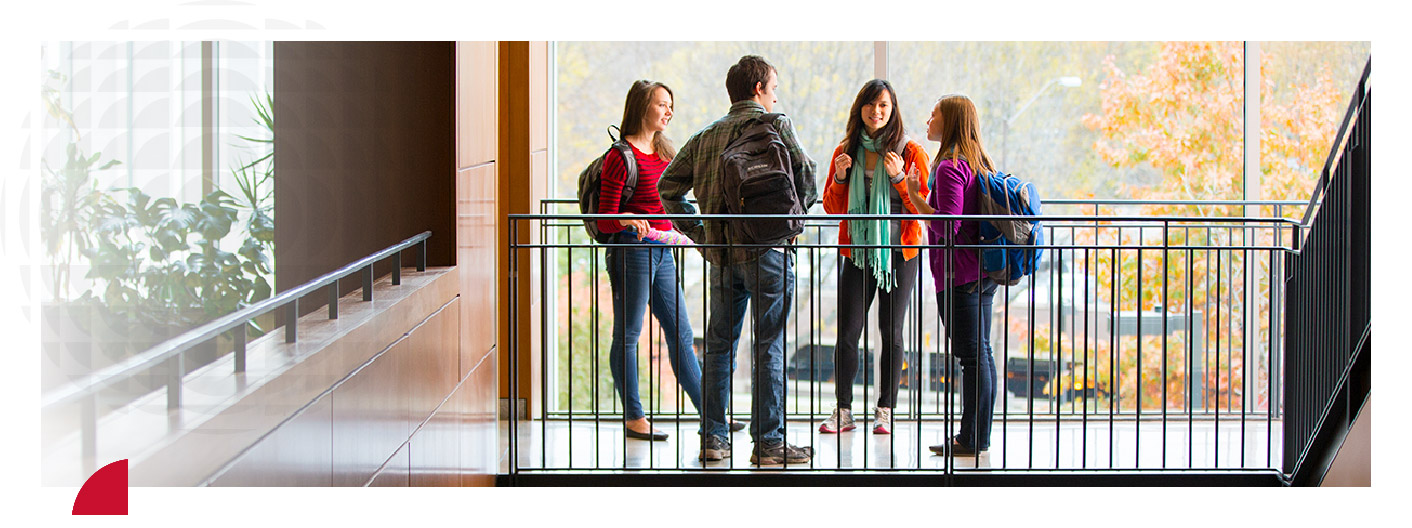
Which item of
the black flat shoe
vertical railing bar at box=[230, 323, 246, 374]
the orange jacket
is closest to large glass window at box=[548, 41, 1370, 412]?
the black flat shoe

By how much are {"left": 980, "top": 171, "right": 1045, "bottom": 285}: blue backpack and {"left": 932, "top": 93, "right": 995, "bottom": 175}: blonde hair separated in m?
0.07

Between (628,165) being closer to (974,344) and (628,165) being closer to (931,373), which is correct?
(974,344)

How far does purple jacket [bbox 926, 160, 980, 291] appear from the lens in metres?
3.81

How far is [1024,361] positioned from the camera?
6.06 m

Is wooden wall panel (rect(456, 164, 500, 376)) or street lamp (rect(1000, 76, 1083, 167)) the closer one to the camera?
wooden wall panel (rect(456, 164, 500, 376))

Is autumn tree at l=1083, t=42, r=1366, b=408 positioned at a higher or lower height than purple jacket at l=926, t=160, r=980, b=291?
higher

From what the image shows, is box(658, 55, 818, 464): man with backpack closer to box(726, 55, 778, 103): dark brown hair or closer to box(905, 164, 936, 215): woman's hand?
box(726, 55, 778, 103): dark brown hair

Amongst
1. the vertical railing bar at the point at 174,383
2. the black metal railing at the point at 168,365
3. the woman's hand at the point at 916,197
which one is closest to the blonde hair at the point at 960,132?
the woman's hand at the point at 916,197

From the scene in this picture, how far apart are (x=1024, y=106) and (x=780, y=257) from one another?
246 cm

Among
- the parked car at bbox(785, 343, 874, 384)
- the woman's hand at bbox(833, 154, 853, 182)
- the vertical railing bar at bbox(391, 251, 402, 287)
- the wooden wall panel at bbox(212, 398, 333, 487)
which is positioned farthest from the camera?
the parked car at bbox(785, 343, 874, 384)

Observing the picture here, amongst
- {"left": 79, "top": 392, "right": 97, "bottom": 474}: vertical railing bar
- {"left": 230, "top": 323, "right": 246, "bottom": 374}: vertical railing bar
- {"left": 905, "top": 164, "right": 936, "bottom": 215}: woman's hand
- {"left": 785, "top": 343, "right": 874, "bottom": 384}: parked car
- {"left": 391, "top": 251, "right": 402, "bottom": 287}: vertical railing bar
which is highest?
{"left": 905, "top": 164, "right": 936, "bottom": 215}: woman's hand

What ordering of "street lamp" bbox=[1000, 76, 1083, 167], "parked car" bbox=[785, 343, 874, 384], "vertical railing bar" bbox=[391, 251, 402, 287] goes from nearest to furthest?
"vertical railing bar" bbox=[391, 251, 402, 287], "parked car" bbox=[785, 343, 874, 384], "street lamp" bbox=[1000, 76, 1083, 167]

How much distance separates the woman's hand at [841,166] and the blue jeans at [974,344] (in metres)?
0.62
